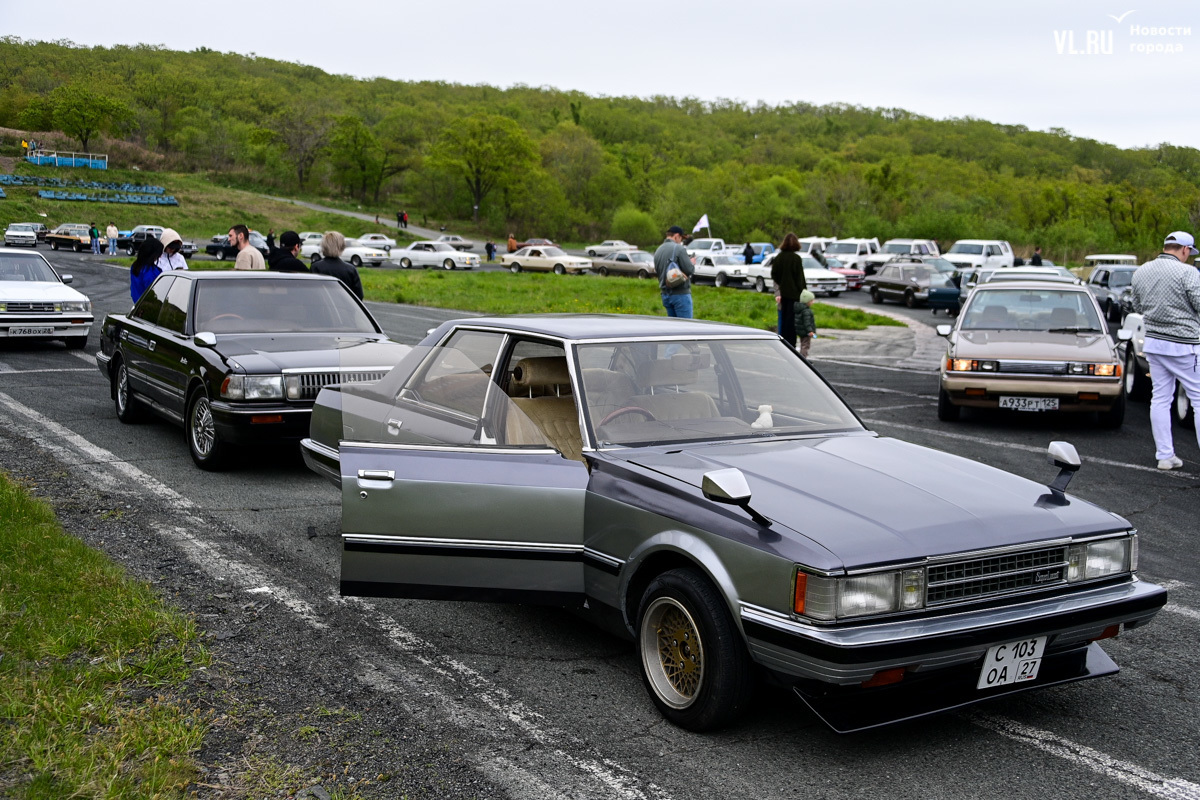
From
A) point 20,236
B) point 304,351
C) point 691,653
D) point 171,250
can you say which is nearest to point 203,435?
point 304,351

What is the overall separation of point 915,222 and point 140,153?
8837 centimetres

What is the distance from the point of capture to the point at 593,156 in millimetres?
109750

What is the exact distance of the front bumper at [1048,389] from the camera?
10344mm

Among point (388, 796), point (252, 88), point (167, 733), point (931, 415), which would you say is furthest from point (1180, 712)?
point (252, 88)

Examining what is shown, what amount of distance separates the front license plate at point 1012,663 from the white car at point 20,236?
64584 mm

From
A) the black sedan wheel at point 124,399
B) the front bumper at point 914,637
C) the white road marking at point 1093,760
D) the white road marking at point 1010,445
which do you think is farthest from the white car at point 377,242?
the front bumper at point 914,637

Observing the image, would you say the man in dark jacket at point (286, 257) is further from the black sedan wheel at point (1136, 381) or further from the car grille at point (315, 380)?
the black sedan wheel at point (1136, 381)

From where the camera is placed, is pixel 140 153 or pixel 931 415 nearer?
pixel 931 415

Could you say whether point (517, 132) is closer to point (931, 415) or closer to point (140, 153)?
point (140, 153)

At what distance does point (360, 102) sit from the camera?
14700 cm

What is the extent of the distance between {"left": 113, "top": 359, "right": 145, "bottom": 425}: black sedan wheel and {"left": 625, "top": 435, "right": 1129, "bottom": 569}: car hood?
7176 millimetres

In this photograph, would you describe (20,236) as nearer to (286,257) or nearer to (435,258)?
(435,258)

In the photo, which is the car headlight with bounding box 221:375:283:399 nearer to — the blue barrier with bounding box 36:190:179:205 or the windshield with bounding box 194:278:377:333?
the windshield with bounding box 194:278:377:333

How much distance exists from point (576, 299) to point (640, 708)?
26.8 metres
